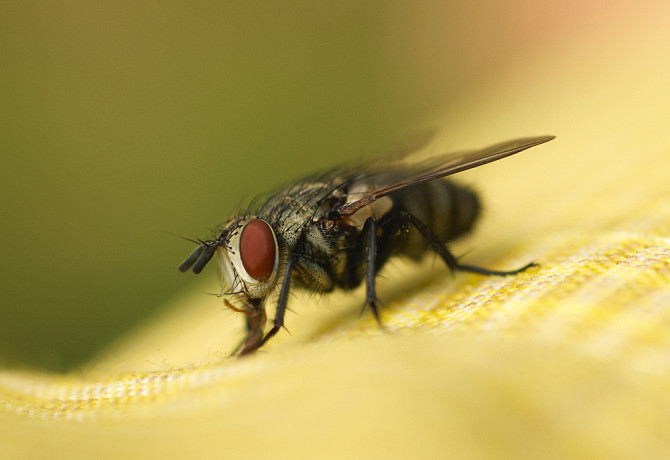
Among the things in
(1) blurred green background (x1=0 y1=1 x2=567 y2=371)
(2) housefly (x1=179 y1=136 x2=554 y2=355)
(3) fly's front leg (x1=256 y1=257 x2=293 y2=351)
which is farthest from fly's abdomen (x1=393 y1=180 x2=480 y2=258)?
(1) blurred green background (x1=0 y1=1 x2=567 y2=371)

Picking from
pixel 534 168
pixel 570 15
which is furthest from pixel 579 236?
pixel 570 15

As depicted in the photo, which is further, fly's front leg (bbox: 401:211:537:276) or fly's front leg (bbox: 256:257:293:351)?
fly's front leg (bbox: 401:211:537:276)

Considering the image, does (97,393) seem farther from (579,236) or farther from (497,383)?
(579,236)

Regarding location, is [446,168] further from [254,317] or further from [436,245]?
[254,317]

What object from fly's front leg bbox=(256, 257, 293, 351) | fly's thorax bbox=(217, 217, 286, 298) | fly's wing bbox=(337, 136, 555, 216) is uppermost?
fly's wing bbox=(337, 136, 555, 216)

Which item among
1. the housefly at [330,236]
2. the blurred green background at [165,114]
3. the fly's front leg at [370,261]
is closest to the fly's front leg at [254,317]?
the housefly at [330,236]

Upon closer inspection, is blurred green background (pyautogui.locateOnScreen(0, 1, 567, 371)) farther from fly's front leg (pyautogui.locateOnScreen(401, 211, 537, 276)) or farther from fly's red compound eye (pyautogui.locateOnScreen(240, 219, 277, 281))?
fly's front leg (pyautogui.locateOnScreen(401, 211, 537, 276))

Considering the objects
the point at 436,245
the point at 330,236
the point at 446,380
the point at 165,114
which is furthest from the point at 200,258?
the point at 165,114

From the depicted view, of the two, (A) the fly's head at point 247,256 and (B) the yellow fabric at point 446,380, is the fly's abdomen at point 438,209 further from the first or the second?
(A) the fly's head at point 247,256

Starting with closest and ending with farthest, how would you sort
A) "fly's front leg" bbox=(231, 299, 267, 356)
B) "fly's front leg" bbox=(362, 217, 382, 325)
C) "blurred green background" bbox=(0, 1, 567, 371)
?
"fly's front leg" bbox=(362, 217, 382, 325) < "fly's front leg" bbox=(231, 299, 267, 356) < "blurred green background" bbox=(0, 1, 567, 371)
